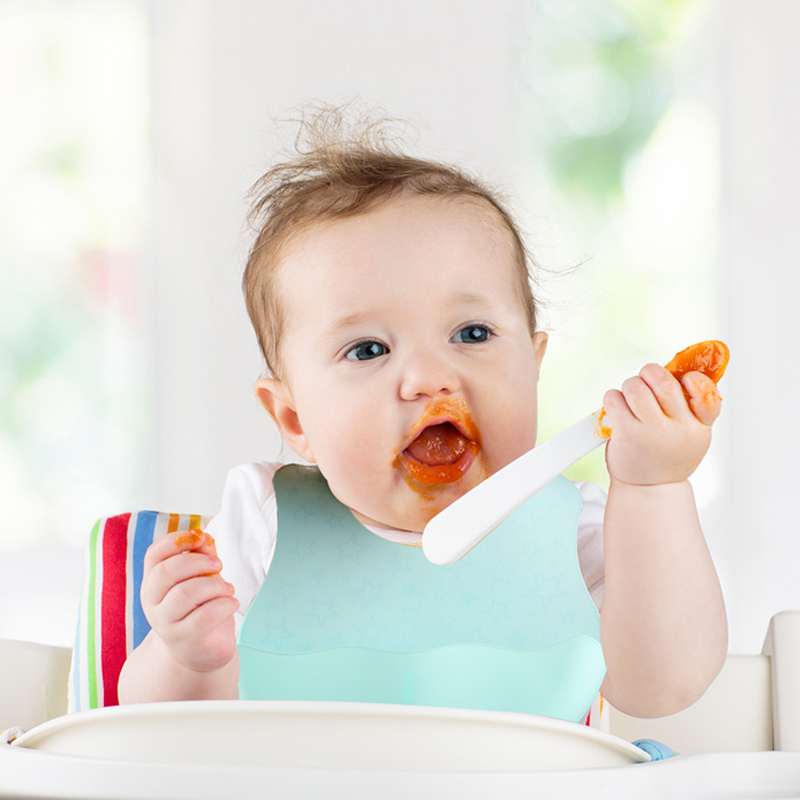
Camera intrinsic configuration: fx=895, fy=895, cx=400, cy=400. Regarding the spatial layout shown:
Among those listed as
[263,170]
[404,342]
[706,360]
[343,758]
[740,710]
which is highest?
[263,170]

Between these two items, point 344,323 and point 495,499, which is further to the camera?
point 344,323

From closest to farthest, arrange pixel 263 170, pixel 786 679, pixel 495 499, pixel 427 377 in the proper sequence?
pixel 495 499 < pixel 427 377 < pixel 786 679 < pixel 263 170

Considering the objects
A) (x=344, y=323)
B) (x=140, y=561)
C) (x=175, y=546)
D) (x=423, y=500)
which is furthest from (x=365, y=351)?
(x=140, y=561)

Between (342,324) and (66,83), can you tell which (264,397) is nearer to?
(342,324)

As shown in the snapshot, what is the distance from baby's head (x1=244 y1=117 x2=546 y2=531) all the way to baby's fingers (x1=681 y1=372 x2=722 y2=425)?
0.20 meters

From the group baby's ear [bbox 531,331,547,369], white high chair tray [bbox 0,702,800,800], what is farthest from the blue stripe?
white high chair tray [bbox 0,702,800,800]

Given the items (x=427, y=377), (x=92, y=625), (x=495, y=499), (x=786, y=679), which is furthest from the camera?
(x=92, y=625)

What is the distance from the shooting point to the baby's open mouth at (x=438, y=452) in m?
0.73

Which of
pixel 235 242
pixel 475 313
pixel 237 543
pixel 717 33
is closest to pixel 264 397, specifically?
pixel 237 543

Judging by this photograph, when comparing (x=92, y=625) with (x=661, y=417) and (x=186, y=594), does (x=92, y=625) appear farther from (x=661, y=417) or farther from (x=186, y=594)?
(x=661, y=417)

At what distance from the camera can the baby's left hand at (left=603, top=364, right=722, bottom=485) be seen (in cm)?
56

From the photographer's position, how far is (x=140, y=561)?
0.96 meters

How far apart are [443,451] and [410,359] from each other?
0.08m

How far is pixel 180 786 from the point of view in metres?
0.30
